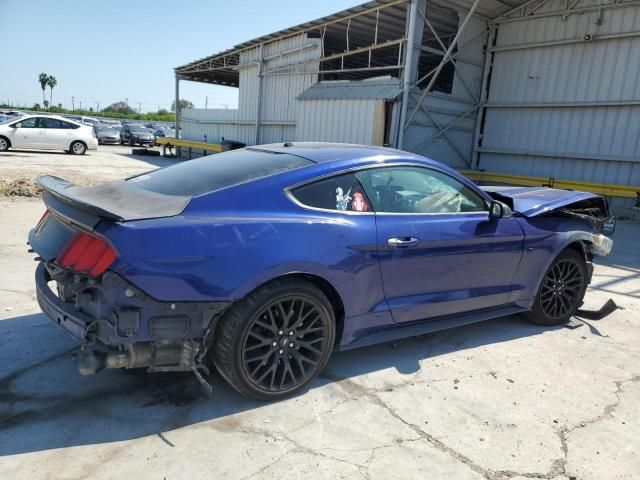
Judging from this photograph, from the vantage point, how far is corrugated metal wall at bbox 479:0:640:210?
13.4 metres

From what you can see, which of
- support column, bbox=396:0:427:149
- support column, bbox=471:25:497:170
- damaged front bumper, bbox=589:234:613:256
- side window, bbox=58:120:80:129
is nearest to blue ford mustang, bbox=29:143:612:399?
damaged front bumper, bbox=589:234:613:256

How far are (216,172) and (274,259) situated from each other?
897 millimetres

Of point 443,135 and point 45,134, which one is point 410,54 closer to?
point 443,135

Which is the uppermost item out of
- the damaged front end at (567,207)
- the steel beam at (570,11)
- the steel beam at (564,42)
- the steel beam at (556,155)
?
the steel beam at (570,11)

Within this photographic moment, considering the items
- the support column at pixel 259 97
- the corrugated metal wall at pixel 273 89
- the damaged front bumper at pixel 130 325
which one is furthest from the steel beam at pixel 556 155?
the damaged front bumper at pixel 130 325

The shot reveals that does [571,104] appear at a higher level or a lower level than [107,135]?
higher

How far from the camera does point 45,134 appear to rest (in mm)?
19953

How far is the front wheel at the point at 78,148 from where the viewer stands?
20875 millimetres

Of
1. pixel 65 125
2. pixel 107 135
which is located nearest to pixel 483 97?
pixel 65 125

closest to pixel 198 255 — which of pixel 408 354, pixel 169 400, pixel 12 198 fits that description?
pixel 169 400

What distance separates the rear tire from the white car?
67.5ft

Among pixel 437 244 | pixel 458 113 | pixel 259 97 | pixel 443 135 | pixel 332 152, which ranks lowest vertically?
pixel 437 244

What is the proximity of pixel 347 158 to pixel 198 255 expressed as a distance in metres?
1.33

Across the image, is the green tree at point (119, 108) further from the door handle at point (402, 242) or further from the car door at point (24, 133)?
the door handle at point (402, 242)
